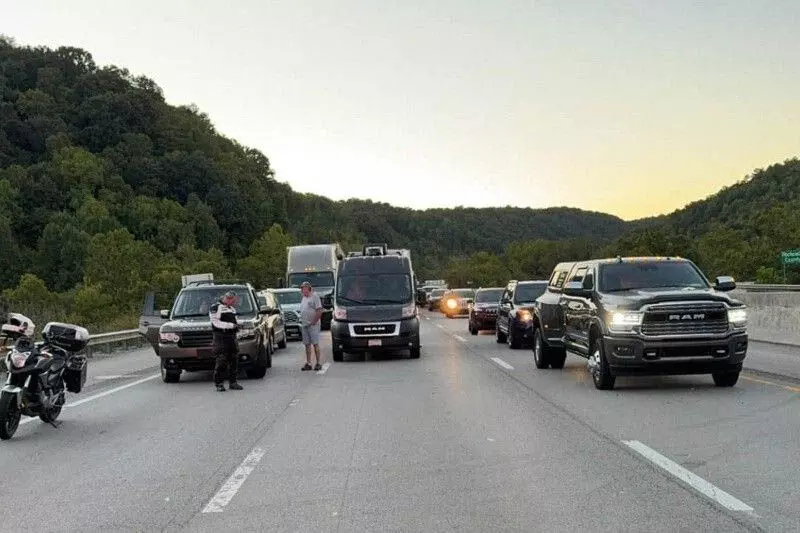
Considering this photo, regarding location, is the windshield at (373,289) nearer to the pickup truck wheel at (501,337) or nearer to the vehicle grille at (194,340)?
the pickup truck wheel at (501,337)

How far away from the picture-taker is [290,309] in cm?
3416

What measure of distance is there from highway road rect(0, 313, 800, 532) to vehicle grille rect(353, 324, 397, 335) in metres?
6.39

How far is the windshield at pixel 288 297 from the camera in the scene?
115 feet

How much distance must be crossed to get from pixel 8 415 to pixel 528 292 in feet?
54.7

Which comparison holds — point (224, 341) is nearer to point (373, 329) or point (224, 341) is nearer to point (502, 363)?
point (373, 329)

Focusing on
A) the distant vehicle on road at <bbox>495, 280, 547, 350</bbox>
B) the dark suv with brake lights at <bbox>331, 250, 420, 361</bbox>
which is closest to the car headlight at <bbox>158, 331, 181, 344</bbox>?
the dark suv with brake lights at <bbox>331, 250, 420, 361</bbox>

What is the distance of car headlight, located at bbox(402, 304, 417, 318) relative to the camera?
72.9ft

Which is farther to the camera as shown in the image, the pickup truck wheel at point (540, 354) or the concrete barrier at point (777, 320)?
the concrete barrier at point (777, 320)

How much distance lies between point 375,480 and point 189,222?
109 m

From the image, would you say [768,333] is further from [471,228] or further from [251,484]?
[471,228]

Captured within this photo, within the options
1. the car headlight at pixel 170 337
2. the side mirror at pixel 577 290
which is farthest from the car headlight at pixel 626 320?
the car headlight at pixel 170 337

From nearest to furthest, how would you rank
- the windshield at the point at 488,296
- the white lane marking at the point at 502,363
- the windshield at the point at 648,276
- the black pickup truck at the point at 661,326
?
the black pickup truck at the point at 661,326
the windshield at the point at 648,276
the white lane marking at the point at 502,363
the windshield at the point at 488,296

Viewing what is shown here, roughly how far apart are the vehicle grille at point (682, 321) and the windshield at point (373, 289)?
33.3ft

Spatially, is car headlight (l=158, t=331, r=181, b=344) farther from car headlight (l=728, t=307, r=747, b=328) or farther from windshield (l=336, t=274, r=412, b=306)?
car headlight (l=728, t=307, r=747, b=328)
